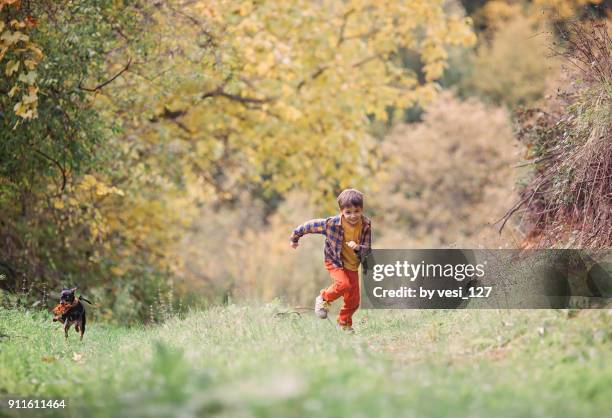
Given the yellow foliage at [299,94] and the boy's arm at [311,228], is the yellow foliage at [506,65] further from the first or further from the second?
the boy's arm at [311,228]

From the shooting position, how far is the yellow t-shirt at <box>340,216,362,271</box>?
24.4ft

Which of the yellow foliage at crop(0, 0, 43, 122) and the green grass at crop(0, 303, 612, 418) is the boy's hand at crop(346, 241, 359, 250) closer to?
the green grass at crop(0, 303, 612, 418)

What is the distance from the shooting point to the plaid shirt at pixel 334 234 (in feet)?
24.3

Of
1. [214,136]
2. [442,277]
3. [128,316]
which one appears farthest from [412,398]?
[214,136]

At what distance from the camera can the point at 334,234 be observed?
7.43m

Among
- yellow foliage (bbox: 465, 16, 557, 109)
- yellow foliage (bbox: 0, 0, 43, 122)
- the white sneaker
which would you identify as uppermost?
yellow foliage (bbox: 465, 16, 557, 109)

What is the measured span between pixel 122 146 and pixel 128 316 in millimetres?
2612

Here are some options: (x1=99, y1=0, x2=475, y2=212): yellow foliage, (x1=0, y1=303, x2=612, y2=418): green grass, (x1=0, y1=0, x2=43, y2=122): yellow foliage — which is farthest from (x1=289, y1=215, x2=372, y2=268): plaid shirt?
(x1=99, y1=0, x2=475, y2=212): yellow foliage

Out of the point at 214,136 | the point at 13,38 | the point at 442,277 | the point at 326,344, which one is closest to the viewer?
the point at 326,344

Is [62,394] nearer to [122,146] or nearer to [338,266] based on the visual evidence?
[338,266]

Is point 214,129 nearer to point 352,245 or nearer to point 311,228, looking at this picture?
point 311,228

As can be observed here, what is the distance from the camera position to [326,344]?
5793 mm

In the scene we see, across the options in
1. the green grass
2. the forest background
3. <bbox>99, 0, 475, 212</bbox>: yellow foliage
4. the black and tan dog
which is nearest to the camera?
the green grass

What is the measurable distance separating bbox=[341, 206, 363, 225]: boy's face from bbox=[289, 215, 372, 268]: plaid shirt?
113mm
